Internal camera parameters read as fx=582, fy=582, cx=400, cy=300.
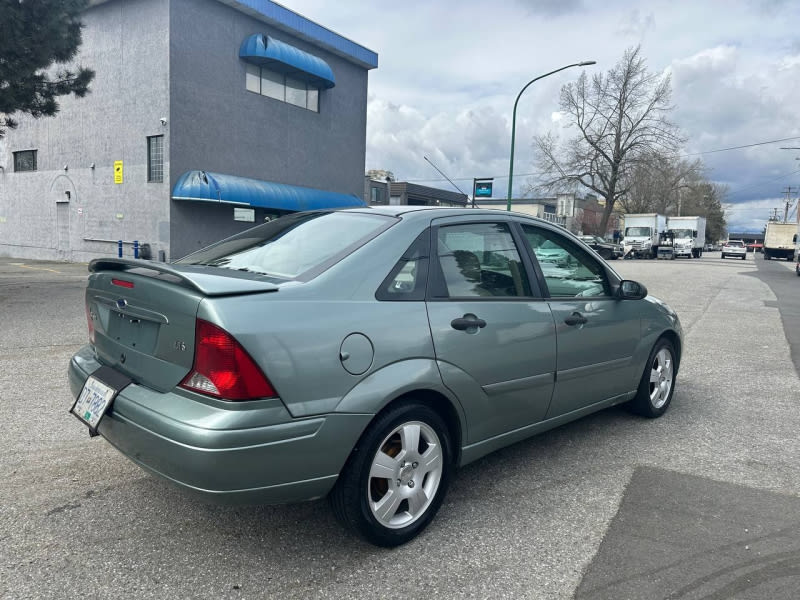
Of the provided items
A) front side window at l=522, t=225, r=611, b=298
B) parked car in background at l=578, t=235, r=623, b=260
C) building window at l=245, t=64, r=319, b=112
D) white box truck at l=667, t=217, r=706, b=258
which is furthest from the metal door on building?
white box truck at l=667, t=217, r=706, b=258

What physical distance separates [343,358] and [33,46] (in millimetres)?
12395

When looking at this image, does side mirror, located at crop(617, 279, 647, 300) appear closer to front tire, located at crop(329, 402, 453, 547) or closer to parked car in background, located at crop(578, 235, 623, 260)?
front tire, located at crop(329, 402, 453, 547)

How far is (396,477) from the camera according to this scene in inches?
104

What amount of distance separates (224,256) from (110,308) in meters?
0.64

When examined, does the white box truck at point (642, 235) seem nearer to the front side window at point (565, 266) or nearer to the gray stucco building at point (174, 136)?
the gray stucco building at point (174, 136)

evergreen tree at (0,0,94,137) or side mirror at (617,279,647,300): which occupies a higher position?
evergreen tree at (0,0,94,137)

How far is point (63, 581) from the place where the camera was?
7.72 feet

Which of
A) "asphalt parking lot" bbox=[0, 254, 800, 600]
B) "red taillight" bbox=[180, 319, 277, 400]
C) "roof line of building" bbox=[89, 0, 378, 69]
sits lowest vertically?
"asphalt parking lot" bbox=[0, 254, 800, 600]

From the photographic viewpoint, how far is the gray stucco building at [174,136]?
64.8 ft

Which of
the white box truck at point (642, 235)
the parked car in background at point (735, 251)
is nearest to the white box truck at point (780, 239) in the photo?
the parked car in background at point (735, 251)

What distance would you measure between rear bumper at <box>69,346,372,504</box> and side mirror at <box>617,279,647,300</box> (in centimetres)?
237

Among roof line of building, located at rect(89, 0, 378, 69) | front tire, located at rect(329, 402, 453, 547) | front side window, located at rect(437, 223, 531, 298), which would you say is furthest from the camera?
roof line of building, located at rect(89, 0, 378, 69)

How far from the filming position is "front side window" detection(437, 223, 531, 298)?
3039mm

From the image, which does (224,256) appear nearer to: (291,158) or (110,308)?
(110,308)
